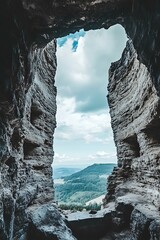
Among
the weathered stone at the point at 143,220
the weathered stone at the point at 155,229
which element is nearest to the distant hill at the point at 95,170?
the weathered stone at the point at 143,220

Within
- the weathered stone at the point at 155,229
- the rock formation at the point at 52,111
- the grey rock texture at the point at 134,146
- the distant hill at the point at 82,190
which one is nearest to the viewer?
the rock formation at the point at 52,111

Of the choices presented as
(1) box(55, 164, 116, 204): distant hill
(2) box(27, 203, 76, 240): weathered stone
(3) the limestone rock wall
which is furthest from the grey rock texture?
(1) box(55, 164, 116, 204): distant hill

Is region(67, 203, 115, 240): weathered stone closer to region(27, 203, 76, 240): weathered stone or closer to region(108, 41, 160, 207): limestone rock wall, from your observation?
region(27, 203, 76, 240): weathered stone

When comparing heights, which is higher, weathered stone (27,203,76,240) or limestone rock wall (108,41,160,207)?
limestone rock wall (108,41,160,207)

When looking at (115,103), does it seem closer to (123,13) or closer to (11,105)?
(123,13)

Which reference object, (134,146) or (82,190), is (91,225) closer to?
(134,146)

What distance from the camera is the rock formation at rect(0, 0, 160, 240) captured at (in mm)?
3699

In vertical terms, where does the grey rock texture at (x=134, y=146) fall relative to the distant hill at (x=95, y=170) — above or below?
above

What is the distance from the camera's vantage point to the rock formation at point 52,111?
12.1ft

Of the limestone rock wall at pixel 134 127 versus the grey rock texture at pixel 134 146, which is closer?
the grey rock texture at pixel 134 146

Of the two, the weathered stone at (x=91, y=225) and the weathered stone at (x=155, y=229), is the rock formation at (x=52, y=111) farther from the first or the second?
the weathered stone at (x=91, y=225)

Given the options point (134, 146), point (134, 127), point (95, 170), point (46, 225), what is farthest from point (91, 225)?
point (95, 170)

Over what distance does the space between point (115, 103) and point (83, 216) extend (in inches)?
235

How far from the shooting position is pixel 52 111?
1009 centimetres
